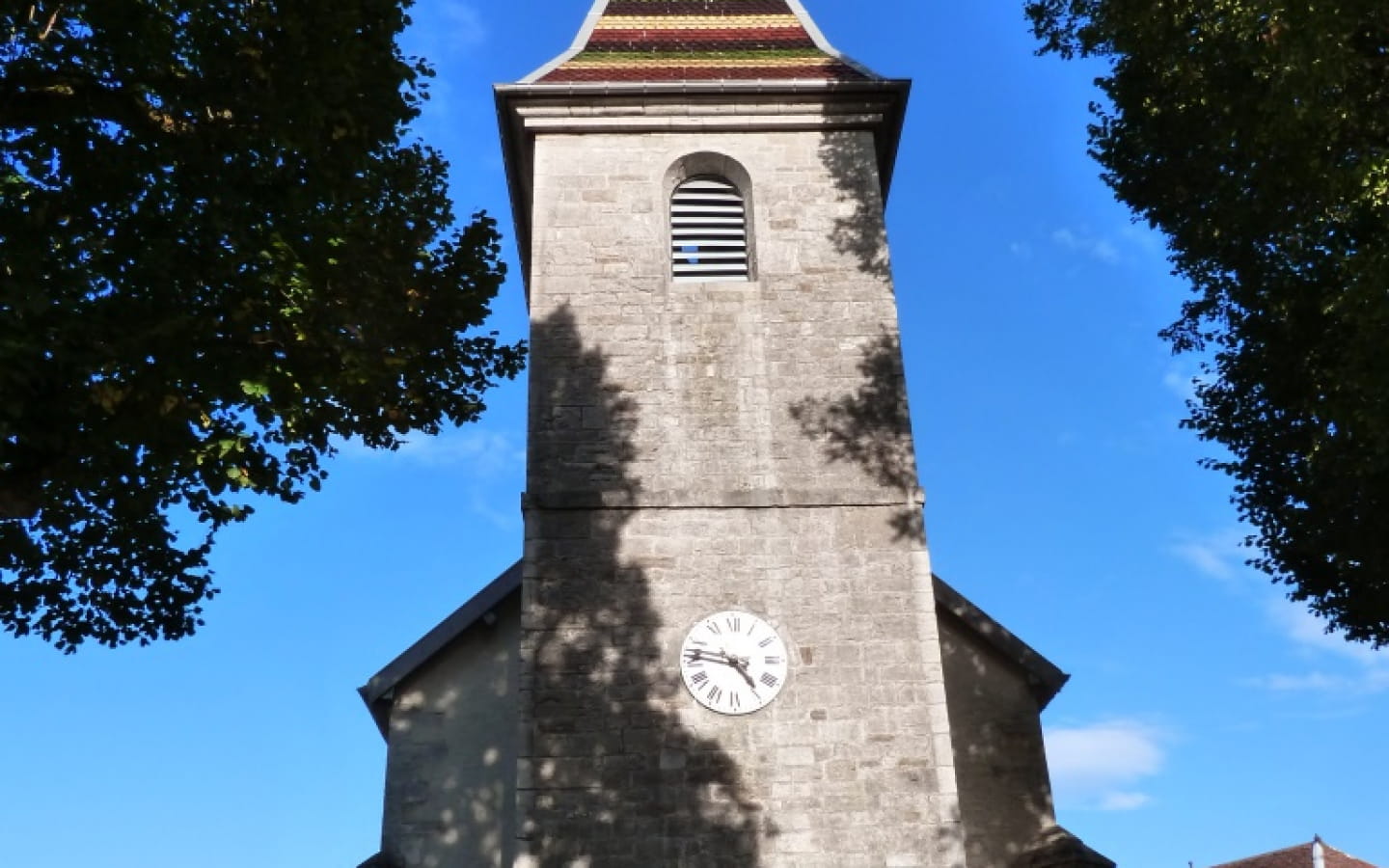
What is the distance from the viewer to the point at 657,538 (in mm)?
10969

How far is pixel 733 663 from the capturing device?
10477 millimetres

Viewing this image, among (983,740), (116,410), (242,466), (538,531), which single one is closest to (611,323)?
(538,531)

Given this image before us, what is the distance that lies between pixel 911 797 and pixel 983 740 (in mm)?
3215

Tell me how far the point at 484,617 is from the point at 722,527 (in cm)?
354

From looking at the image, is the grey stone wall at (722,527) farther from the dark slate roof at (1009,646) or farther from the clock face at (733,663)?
the dark slate roof at (1009,646)

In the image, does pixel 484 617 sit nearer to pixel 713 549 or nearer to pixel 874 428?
pixel 713 549

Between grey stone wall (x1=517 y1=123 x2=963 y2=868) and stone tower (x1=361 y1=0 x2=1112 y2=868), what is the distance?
0.02m

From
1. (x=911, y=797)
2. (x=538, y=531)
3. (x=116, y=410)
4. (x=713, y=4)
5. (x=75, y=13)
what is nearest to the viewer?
(x=75, y=13)

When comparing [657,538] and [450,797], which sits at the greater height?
[657,538]

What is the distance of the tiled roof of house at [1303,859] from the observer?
74.5 feet

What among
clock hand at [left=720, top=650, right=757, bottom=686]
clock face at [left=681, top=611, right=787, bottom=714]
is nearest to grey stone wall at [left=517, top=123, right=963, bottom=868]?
clock face at [left=681, top=611, right=787, bottom=714]

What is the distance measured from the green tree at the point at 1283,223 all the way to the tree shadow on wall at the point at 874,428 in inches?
130

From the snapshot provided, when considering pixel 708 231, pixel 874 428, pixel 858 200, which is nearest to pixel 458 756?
pixel 874 428

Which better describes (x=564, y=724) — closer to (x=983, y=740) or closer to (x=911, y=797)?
(x=911, y=797)
